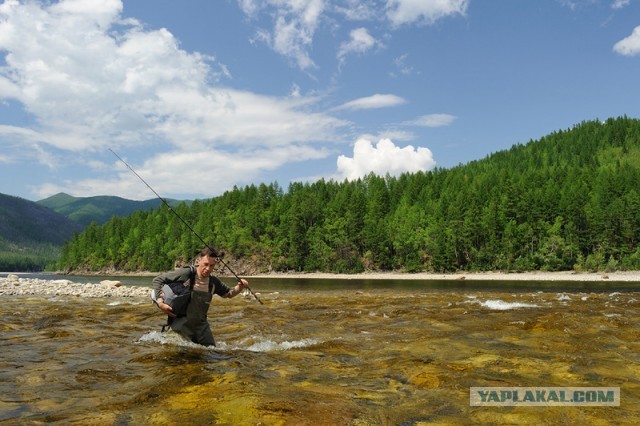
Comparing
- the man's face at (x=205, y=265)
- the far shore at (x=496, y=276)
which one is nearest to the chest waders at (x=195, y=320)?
the man's face at (x=205, y=265)

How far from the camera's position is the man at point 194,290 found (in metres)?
9.66

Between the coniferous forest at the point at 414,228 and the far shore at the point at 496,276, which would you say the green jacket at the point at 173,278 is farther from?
the far shore at the point at 496,276

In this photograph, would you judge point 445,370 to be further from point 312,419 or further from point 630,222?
point 630,222

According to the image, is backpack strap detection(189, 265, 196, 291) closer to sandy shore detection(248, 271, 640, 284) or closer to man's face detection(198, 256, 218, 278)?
man's face detection(198, 256, 218, 278)

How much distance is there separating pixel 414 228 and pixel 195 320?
379ft

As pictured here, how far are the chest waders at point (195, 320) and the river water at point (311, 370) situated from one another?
A: 322 mm

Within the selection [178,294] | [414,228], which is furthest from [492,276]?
[178,294]

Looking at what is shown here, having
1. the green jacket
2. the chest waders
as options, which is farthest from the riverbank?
the green jacket

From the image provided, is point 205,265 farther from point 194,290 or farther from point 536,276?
point 536,276

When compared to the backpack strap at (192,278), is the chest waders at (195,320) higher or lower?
lower

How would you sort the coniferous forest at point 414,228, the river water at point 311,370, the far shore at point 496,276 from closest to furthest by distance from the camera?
the river water at point 311,370
the far shore at point 496,276
the coniferous forest at point 414,228

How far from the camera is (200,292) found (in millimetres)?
9797

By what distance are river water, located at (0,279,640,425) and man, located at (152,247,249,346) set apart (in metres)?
0.55

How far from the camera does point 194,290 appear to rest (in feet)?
32.0
